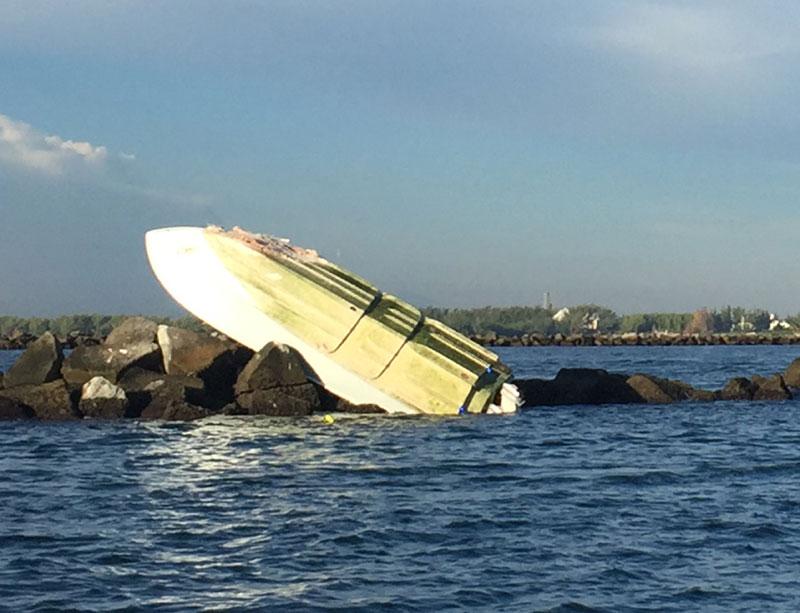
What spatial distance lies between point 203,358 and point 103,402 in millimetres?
2209

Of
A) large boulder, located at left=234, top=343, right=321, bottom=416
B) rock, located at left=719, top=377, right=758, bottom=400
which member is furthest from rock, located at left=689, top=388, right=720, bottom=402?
large boulder, located at left=234, top=343, right=321, bottom=416

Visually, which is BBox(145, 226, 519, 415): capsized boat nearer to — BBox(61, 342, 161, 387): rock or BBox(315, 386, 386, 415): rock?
BBox(315, 386, 386, 415): rock

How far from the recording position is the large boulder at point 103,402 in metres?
24.1

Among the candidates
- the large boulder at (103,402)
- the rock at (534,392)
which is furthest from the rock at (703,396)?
the large boulder at (103,402)

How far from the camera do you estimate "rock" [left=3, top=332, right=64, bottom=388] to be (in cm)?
2503

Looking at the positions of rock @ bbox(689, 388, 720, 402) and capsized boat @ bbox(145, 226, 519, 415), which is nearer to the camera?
capsized boat @ bbox(145, 226, 519, 415)

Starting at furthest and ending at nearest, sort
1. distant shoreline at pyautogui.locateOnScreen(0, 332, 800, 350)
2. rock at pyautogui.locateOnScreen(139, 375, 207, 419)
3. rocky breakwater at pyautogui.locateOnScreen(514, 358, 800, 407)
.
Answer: distant shoreline at pyautogui.locateOnScreen(0, 332, 800, 350) < rocky breakwater at pyautogui.locateOnScreen(514, 358, 800, 407) < rock at pyautogui.locateOnScreen(139, 375, 207, 419)

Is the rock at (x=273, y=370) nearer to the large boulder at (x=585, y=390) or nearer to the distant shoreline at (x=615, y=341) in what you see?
the large boulder at (x=585, y=390)

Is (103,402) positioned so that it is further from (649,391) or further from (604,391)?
(649,391)

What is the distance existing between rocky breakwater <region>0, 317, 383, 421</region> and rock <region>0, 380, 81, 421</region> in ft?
0.06

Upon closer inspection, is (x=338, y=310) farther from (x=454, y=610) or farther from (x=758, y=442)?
(x=454, y=610)

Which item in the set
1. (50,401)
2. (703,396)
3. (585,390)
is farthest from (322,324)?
(703,396)

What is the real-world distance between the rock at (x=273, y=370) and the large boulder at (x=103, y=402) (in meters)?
2.37

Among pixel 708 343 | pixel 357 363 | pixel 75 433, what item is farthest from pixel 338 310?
pixel 708 343
